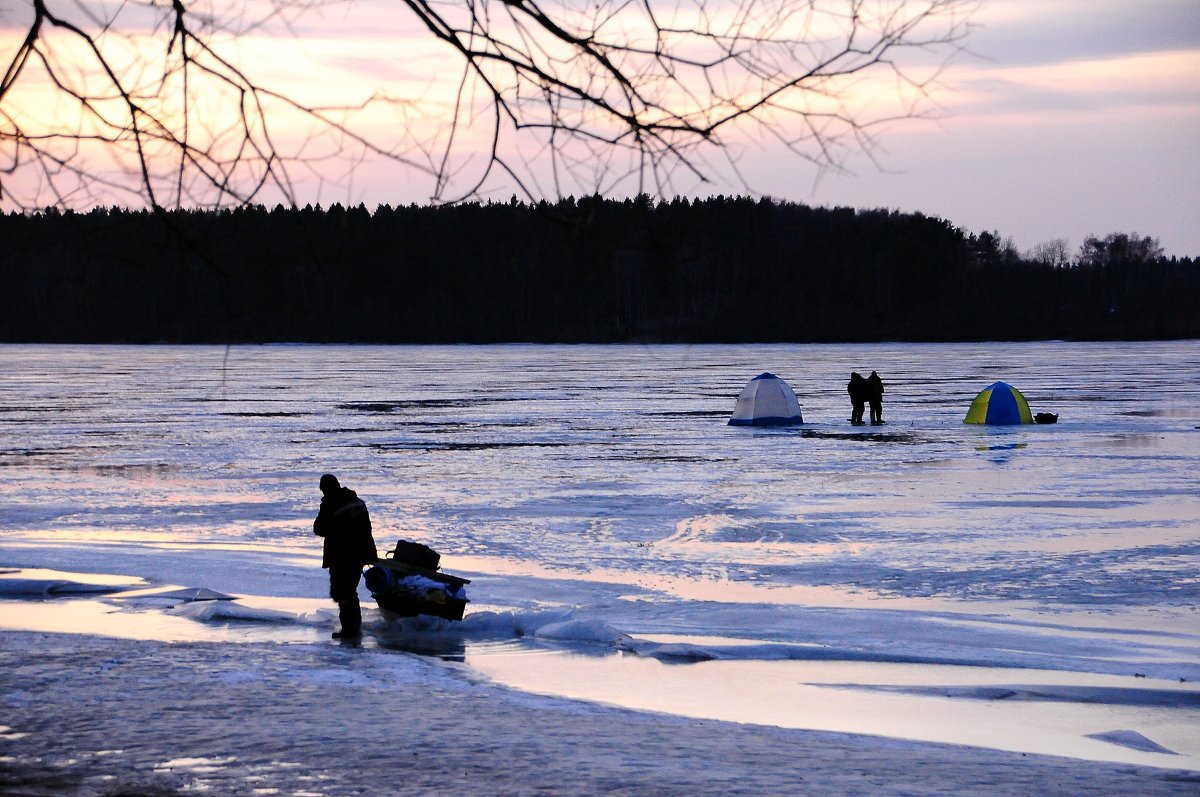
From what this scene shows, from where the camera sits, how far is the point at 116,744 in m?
7.32

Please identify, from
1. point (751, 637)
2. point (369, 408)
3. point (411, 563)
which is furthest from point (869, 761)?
point (369, 408)

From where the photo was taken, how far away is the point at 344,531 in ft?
35.3

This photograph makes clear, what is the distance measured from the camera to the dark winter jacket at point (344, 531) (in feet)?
35.2

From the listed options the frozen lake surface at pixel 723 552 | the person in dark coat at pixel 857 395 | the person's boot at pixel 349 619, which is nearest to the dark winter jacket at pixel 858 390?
the person in dark coat at pixel 857 395

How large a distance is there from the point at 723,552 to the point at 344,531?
15.6 ft

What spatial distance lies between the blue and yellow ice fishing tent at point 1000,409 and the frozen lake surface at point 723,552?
0.52 meters

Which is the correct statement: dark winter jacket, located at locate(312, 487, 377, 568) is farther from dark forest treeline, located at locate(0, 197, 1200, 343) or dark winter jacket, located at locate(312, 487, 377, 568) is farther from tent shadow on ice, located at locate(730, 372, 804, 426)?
dark forest treeline, located at locate(0, 197, 1200, 343)

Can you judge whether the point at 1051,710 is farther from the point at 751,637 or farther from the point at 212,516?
the point at 212,516

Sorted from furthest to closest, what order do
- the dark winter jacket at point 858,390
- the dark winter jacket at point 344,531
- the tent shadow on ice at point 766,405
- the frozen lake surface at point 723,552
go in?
the tent shadow on ice at point 766,405
the dark winter jacket at point 858,390
the dark winter jacket at point 344,531
the frozen lake surface at point 723,552

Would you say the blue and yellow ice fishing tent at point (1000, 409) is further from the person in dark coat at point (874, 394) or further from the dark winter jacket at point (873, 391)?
the dark winter jacket at point (873, 391)

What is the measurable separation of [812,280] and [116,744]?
513 ft

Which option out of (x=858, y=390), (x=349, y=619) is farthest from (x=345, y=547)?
(x=858, y=390)

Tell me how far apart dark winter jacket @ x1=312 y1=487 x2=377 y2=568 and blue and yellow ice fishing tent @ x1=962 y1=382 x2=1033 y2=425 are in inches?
850

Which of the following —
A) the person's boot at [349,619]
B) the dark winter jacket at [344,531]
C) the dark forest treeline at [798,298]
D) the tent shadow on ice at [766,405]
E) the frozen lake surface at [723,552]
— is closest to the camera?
the frozen lake surface at [723,552]
